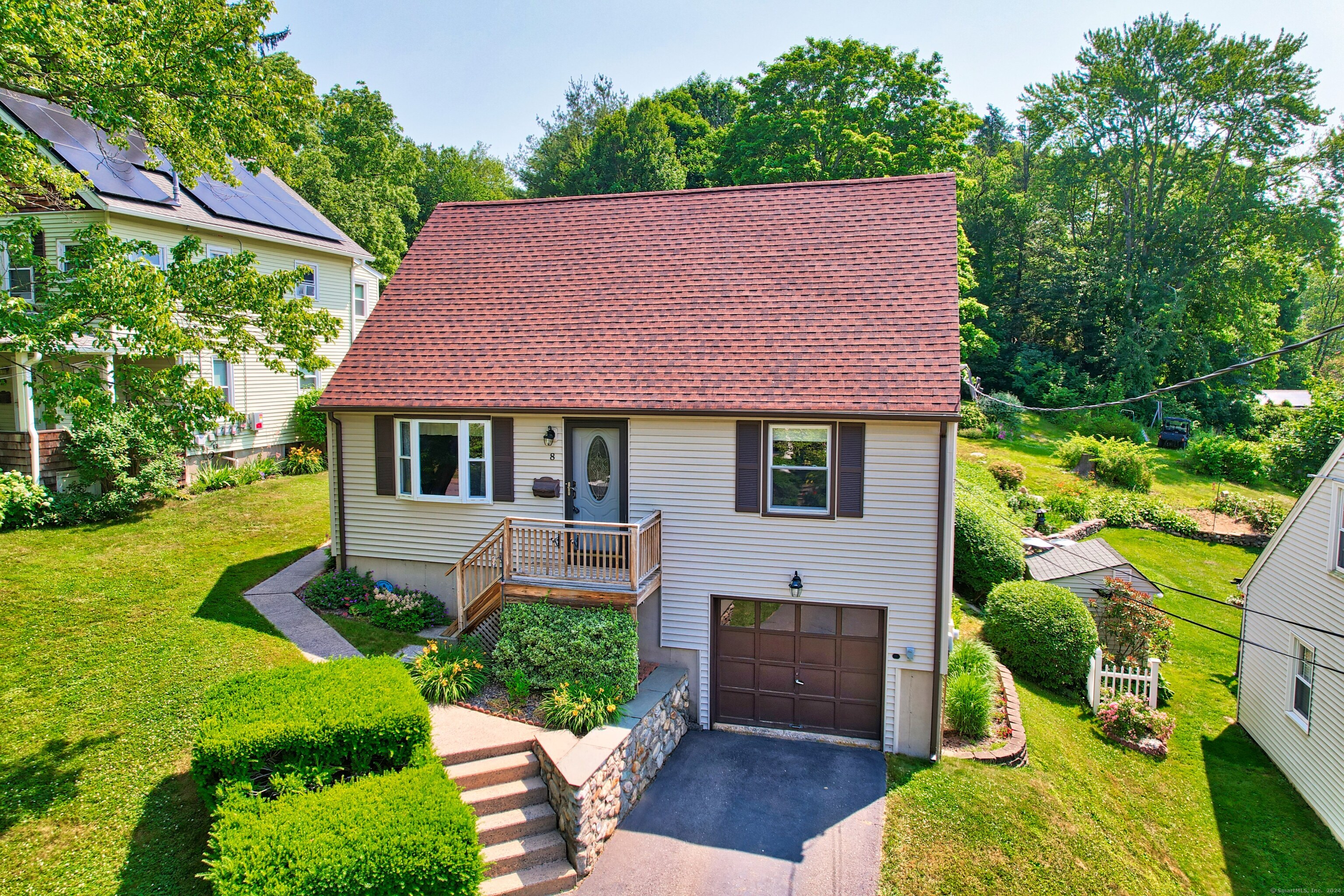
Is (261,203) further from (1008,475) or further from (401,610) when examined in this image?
(1008,475)

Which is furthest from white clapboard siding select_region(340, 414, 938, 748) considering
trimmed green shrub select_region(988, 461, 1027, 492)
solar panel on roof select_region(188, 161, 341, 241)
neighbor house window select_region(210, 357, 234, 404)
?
trimmed green shrub select_region(988, 461, 1027, 492)

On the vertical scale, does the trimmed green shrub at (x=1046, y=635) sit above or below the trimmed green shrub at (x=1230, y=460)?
below

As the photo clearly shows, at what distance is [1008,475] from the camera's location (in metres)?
25.0

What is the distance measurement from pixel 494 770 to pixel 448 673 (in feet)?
6.49

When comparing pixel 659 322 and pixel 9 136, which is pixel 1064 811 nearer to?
pixel 659 322

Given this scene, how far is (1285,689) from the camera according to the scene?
39.8 feet

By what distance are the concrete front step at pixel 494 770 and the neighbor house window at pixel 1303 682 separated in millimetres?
12065

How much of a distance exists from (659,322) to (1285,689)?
12501mm

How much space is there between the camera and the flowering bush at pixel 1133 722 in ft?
40.5

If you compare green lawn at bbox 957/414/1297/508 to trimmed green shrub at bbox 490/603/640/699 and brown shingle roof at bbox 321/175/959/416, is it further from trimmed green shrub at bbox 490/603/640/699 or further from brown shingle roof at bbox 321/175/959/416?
trimmed green shrub at bbox 490/603/640/699

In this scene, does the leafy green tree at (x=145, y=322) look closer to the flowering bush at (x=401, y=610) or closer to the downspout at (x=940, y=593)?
the flowering bush at (x=401, y=610)

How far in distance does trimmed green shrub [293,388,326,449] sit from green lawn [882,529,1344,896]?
1950cm

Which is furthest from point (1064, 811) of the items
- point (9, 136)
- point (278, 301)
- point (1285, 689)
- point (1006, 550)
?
point (9, 136)

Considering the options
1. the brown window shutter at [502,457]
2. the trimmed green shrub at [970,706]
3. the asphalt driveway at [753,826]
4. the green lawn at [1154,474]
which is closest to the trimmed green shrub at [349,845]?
the asphalt driveway at [753,826]
